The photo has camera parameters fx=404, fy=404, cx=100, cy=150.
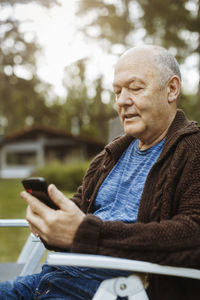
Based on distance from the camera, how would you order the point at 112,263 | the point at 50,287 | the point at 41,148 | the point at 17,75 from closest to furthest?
the point at 112,263, the point at 50,287, the point at 17,75, the point at 41,148

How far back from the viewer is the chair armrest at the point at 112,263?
4.47 feet

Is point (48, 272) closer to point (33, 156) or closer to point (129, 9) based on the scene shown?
point (129, 9)

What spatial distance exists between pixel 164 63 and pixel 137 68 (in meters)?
0.12

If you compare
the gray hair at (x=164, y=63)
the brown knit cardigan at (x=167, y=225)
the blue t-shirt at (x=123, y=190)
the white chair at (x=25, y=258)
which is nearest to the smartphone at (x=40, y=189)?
the brown knit cardigan at (x=167, y=225)

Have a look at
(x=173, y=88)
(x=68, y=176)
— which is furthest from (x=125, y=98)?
(x=68, y=176)

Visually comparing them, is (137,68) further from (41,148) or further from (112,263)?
(41,148)

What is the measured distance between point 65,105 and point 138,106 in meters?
41.4

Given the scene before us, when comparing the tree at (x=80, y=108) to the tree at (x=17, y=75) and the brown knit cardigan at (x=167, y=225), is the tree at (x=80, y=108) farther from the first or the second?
the brown knit cardigan at (x=167, y=225)

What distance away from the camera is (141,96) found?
5.90 ft

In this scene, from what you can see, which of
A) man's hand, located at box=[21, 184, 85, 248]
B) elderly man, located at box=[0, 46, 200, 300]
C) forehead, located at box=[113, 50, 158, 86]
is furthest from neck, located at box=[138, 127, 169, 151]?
man's hand, located at box=[21, 184, 85, 248]

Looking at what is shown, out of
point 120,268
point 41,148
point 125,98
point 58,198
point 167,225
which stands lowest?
point 41,148

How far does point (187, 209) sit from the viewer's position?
1.51 m

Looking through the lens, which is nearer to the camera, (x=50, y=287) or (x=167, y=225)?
(x=167, y=225)

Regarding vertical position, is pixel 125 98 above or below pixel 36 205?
above
